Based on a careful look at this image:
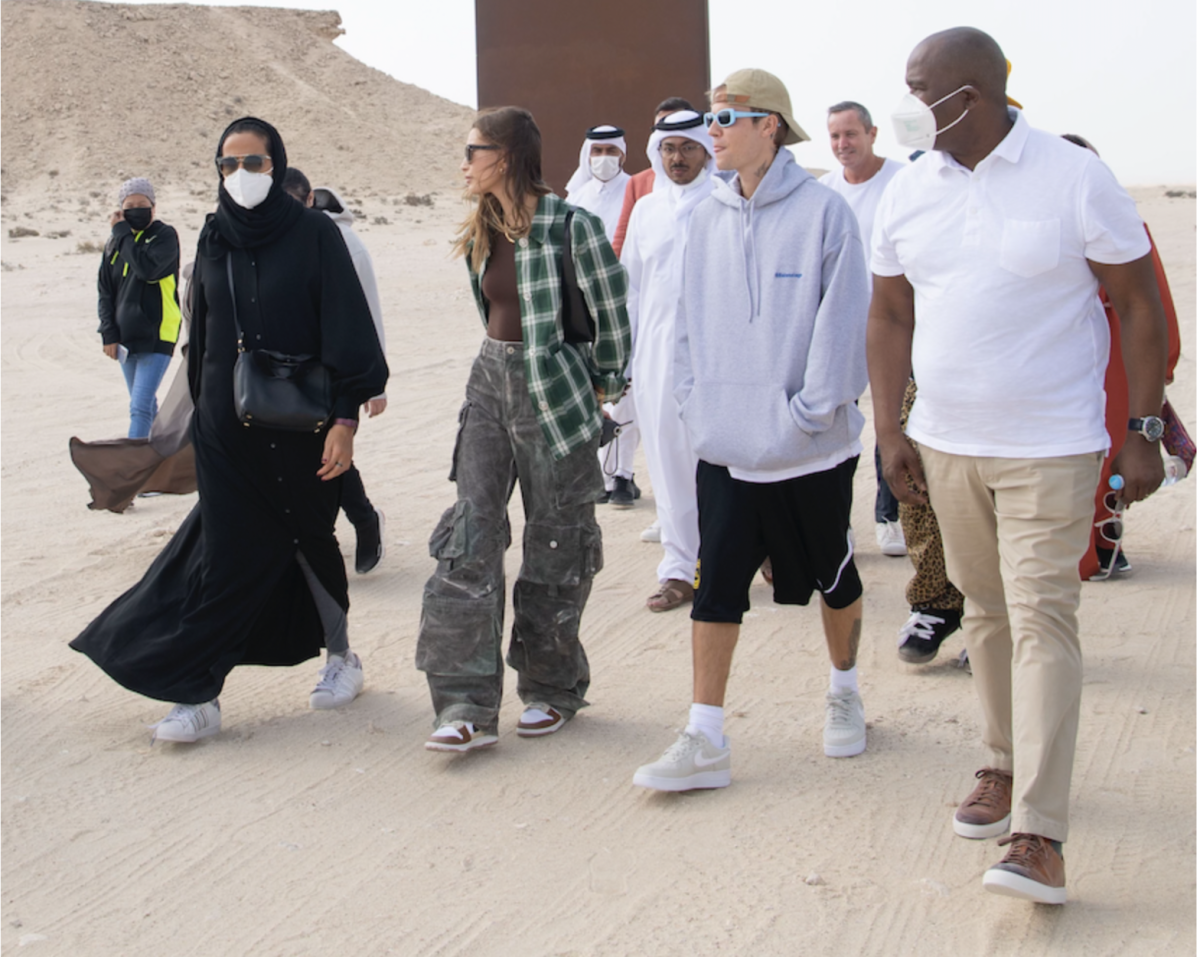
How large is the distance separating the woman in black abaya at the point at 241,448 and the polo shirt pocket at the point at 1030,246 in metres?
2.30

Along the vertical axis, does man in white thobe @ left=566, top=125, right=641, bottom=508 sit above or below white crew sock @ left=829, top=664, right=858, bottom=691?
above

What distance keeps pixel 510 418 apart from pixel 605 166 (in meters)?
3.91

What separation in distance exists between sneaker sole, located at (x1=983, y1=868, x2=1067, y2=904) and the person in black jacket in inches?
284

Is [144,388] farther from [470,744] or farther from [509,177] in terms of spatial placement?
[470,744]

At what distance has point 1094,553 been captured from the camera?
20.5ft

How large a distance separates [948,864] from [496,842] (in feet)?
4.12

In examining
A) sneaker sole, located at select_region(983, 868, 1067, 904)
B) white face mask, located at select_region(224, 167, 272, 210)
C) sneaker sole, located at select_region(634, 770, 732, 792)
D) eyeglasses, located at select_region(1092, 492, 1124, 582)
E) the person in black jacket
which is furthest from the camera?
the person in black jacket

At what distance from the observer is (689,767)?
4207 mm

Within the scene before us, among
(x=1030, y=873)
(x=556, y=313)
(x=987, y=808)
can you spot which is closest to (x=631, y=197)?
(x=556, y=313)

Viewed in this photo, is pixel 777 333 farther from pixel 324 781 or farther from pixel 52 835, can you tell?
pixel 52 835

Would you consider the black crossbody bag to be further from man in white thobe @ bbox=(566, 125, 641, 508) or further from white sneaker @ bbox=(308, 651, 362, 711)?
man in white thobe @ bbox=(566, 125, 641, 508)

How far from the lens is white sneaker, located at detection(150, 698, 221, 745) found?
4.78m

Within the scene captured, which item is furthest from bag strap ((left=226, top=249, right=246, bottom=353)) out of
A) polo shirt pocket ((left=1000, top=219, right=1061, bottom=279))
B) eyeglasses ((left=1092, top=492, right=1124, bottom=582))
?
eyeglasses ((left=1092, top=492, right=1124, bottom=582))

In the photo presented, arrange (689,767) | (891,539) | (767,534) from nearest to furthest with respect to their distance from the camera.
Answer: (689,767), (767,534), (891,539)
